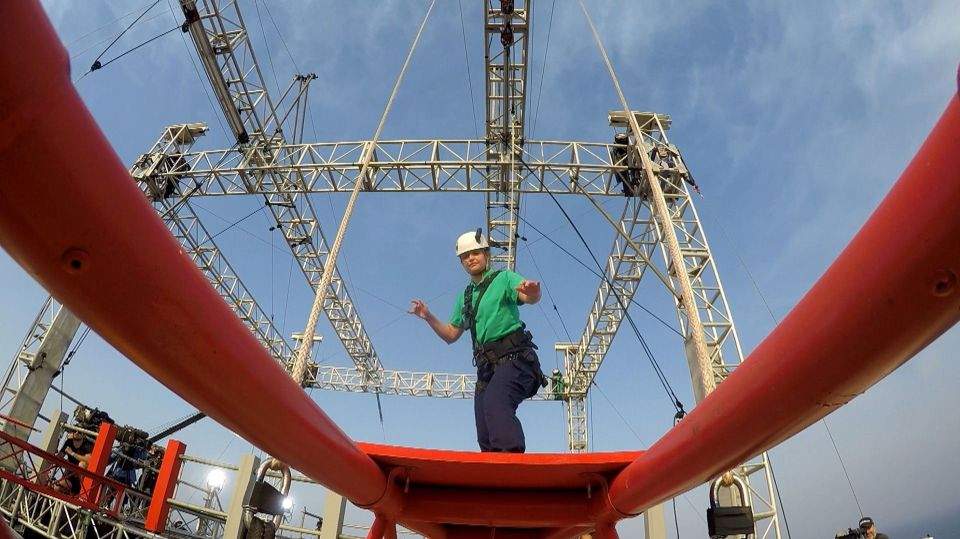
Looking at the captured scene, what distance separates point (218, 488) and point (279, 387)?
411 inches

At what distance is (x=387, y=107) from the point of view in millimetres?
4703

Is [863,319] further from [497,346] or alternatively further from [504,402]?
[497,346]

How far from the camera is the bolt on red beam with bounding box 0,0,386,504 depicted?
18.0 inches

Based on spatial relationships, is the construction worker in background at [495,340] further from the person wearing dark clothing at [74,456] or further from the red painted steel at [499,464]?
the person wearing dark clothing at [74,456]

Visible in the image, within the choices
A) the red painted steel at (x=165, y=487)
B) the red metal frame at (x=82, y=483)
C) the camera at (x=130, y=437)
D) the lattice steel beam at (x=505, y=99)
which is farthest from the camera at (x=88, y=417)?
the lattice steel beam at (x=505, y=99)

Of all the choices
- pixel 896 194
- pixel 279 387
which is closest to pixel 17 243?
pixel 279 387

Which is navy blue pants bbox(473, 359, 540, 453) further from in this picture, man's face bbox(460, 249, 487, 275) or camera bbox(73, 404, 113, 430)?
camera bbox(73, 404, 113, 430)

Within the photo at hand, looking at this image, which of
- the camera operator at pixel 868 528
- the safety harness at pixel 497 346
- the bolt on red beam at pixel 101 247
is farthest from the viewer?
the camera operator at pixel 868 528

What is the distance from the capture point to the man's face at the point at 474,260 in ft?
10.1

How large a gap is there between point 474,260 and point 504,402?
2.90 ft

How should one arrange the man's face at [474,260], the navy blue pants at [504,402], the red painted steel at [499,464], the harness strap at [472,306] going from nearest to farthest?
the red painted steel at [499,464], the navy blue pants at [504,402], the harness strap at [472,306], the man's face at [474,260]

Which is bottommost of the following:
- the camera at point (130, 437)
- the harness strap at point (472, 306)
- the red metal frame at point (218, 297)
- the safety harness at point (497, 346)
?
the red metal frame at point (218, 297)

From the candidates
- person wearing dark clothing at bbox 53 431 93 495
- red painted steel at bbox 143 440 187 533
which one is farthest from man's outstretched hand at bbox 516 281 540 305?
person wearing dark clothing at bbox 53 431 93 495

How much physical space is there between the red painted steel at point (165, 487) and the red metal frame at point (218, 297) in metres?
7.16
